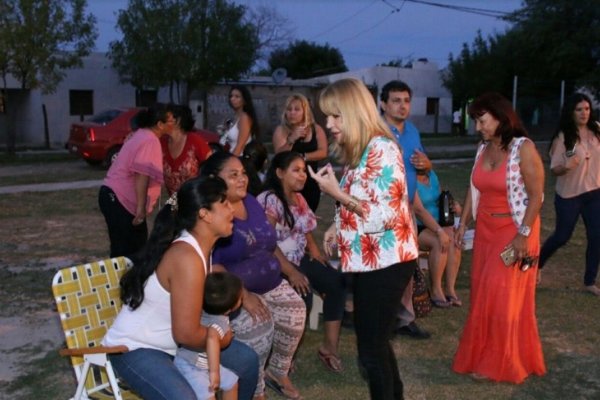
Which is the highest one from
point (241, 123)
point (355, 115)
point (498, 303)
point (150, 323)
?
point (355, 115)

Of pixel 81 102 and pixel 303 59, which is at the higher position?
pixel 303 59

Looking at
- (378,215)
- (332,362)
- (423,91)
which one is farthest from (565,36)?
(378,215)

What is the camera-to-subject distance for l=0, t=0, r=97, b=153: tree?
20.9 metres

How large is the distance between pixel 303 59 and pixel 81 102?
2945cm

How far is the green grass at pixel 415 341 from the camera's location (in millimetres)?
4469

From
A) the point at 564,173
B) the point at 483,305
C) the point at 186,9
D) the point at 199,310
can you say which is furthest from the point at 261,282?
the point at 186,9

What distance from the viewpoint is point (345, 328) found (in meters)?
5.70

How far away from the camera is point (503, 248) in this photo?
14.7 ft

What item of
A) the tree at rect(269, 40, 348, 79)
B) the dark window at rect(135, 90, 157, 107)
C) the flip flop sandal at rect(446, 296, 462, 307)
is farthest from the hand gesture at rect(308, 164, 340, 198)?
the tree at rect(269, 40, 348, 79)

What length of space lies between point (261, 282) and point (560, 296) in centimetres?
367

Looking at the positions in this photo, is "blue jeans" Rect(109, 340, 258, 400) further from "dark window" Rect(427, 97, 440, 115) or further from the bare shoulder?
"dark window" Rect(427, 97, 440, 115)

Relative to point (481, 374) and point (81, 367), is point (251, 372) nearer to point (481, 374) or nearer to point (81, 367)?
point (81, 367)

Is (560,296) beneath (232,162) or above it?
beneath

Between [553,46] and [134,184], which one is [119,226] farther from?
[553,46]
